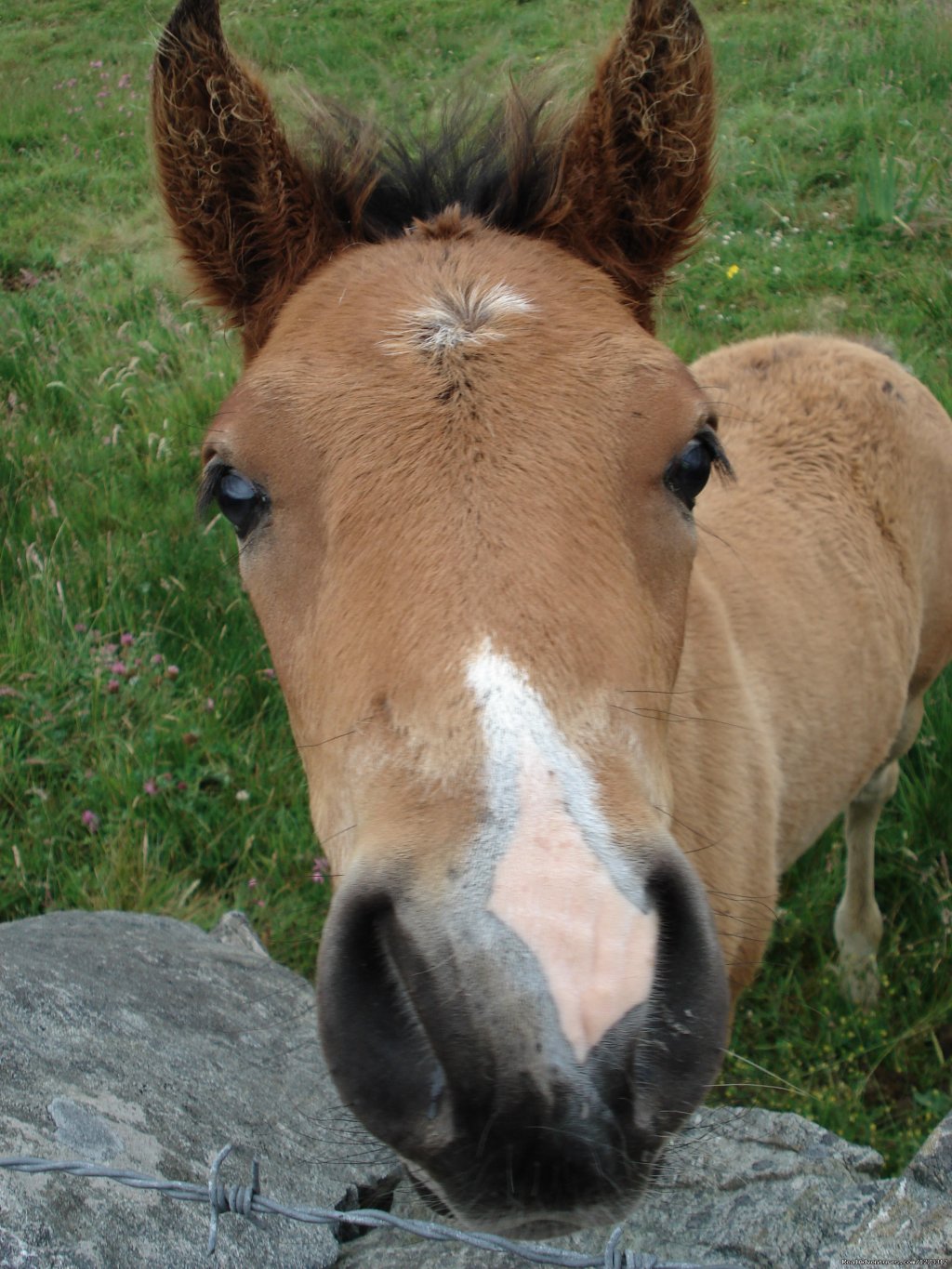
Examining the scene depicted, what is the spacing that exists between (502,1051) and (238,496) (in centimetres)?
128

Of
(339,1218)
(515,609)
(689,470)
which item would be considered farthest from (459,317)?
(339,1218)

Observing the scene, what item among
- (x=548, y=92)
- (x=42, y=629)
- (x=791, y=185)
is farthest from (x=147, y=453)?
(x=791, y=185)

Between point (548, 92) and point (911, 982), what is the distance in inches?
125

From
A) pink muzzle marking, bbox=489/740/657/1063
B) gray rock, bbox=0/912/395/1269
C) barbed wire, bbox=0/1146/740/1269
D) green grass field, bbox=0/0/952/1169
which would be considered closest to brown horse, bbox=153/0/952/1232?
pink muzzle marking, bbox=489/740/657/1063

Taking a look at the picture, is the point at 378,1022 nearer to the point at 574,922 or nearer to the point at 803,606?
the point at 574,922

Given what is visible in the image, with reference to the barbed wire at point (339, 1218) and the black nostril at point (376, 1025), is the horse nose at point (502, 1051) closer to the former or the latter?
the black nostril at point (376, 1025)

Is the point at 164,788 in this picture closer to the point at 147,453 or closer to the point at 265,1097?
the point at 265,1097

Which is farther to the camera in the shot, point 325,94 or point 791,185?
point 791,185

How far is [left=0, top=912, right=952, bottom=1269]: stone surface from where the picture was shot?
4.81ft

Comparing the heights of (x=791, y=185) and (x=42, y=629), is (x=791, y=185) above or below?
above

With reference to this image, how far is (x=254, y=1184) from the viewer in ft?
4.82

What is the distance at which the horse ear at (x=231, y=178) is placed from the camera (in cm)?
221

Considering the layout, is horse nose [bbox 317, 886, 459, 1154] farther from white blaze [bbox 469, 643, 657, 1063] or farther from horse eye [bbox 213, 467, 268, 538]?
horse eye [bbox 213, 467, 268, 538]

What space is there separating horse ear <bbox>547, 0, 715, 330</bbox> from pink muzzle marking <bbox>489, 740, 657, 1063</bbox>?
1643mm
